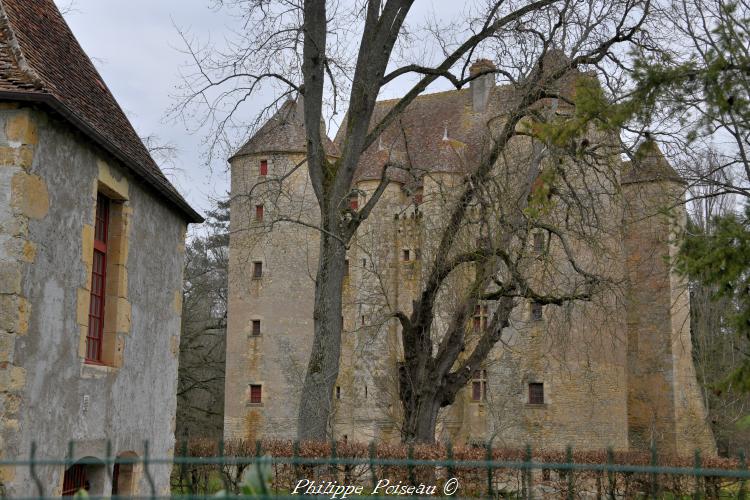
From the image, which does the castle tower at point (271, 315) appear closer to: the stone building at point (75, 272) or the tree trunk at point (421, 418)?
the tree trunk at point (421, 418)

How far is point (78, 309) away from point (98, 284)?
944 millimetres

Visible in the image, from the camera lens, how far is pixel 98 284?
944cm

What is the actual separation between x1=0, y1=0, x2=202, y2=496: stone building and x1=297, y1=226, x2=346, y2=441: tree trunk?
2.14 meters

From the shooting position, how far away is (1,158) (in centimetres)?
754

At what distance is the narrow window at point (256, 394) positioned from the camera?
100 feet

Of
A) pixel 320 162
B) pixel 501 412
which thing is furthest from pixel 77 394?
pixel 501 412

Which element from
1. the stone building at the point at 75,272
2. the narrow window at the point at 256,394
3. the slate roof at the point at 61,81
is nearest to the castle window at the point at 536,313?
the narrow window at the point at 256,394

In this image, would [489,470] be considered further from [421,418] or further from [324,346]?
[421,418]

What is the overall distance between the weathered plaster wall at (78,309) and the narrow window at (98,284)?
0.34 ft

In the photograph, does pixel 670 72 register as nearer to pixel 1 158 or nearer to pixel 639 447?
pixel 1 158

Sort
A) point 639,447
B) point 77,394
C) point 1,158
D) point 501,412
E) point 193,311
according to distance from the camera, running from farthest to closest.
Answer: point 193,311, point 639,447, point 501,412, point 77,394, point 1,158

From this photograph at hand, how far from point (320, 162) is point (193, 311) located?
21.5 m

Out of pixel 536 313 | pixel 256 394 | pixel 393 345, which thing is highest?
pixel 536 313

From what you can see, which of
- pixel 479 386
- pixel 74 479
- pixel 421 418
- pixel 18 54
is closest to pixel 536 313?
pixel 479 386
